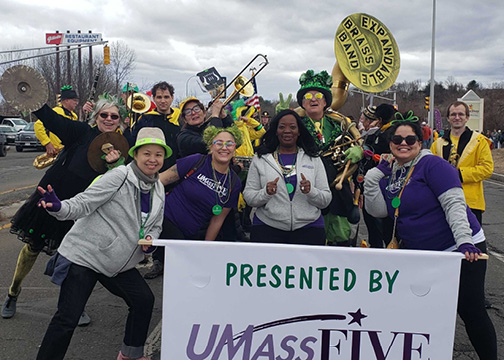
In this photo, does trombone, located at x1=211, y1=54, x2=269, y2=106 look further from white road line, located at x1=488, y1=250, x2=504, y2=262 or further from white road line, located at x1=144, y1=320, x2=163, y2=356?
white road line, located at x1=488, y1=250, x2=504, y2=262

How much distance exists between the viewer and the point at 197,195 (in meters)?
3.36

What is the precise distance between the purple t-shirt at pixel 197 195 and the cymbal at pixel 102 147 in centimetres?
45

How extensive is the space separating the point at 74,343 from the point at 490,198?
33.0ft

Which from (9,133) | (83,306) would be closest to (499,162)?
(83,306)

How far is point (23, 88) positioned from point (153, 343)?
2126 millimetres

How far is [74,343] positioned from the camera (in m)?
3.33

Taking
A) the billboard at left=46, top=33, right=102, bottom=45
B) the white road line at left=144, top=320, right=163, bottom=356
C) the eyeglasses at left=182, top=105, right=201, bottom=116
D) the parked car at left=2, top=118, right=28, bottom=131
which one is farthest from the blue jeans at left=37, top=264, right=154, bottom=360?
the billboard at left=46, top=33, right=102, bottom=45

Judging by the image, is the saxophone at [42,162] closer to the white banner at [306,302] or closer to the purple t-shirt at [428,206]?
the white banner at [306,302]

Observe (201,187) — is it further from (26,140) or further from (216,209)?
(26,140)

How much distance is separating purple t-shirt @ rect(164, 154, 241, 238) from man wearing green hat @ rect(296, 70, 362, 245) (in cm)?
100

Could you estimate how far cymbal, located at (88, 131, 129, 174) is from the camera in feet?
10.3

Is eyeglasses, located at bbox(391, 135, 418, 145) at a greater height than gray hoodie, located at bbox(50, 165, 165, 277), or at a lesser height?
greater

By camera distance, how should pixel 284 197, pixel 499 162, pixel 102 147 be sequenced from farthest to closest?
pixel 499 162 → pixel 284 197 → pixel 102 147

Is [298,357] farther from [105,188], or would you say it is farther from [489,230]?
[489,230]
